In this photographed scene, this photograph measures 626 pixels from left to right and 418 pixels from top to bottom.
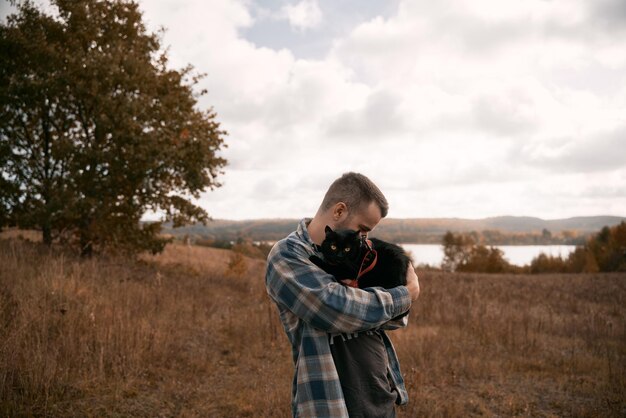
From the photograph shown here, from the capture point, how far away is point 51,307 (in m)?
4.98

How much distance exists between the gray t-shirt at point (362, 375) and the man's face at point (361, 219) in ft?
1.60

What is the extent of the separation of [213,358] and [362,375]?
14.6 feet

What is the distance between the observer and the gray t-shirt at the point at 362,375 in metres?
1.56

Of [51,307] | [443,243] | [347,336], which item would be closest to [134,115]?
[51,307]

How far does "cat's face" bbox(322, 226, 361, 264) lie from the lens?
5.71ft

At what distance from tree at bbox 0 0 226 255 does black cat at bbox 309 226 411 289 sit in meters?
10.4

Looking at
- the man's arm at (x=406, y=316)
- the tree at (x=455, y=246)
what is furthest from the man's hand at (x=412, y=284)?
the tree at (x=455, y=246)

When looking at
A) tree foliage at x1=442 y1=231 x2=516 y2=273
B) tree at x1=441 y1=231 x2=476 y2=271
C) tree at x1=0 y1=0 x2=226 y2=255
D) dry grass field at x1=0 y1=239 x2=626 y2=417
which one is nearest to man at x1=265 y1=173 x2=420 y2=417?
dry grass field at x1=0 y1=239 x2=626 y2=417

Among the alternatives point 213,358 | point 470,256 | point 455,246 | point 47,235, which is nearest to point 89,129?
point 47,235

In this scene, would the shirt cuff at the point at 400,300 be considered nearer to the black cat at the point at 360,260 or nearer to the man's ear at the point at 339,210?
the black cat at the point at 360,260

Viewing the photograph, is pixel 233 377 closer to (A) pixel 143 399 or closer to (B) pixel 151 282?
(A) pixel 143 399

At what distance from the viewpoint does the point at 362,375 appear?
158 centimetres

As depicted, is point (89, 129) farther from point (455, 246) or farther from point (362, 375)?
point (455, 246)

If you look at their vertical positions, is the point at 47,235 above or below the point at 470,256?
above
